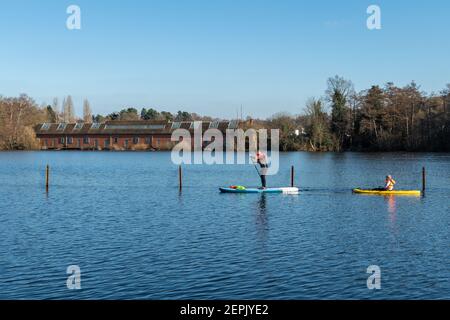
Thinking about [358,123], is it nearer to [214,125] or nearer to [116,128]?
[214,125]

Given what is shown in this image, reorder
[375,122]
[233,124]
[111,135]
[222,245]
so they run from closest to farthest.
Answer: [222,245] → [375,122] → [233,124] → [111,135]

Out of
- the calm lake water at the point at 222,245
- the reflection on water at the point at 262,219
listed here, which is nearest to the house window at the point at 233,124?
the calm lake water at the point at 222,245

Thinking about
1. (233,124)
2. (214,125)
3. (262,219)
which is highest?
(233,124)

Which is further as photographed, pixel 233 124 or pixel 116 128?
pixel 116 128

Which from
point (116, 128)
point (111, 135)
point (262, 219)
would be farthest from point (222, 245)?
point (116, 128)

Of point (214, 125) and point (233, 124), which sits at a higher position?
point (233, 124)

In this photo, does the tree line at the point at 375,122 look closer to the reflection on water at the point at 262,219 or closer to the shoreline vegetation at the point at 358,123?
the shoreline vegetation at the point at 358,123

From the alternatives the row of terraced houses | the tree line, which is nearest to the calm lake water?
the tree line

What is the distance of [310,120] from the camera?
12219 centimetres

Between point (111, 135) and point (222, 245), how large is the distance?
12913 cm

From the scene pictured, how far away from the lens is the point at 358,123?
11856cm

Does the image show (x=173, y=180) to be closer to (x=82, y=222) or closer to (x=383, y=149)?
(x=82, y=222)

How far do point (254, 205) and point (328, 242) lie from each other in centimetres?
1288

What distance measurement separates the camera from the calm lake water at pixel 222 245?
16125 mm
